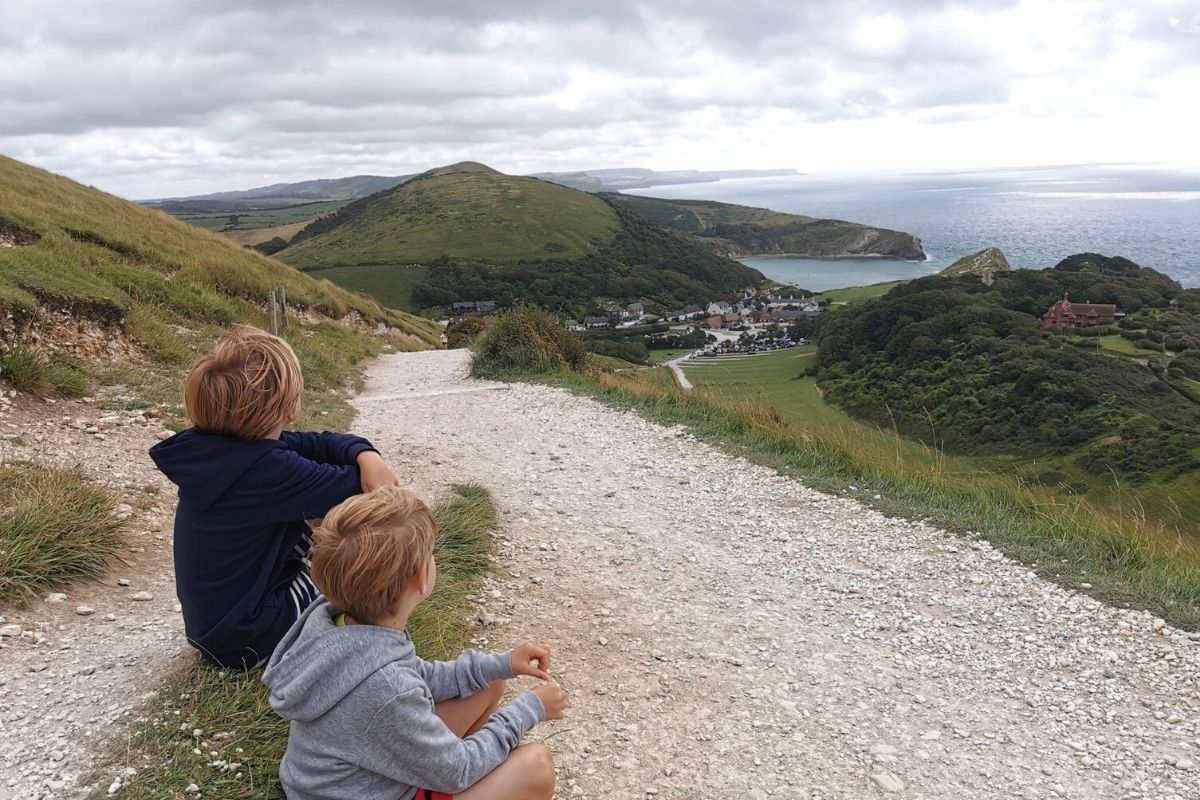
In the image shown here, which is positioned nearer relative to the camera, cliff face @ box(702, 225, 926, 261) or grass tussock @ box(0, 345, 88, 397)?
grass tussock @ box(0, 345, 88, 397)

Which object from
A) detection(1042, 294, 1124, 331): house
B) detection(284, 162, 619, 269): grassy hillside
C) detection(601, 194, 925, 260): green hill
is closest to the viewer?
detection(1042, 294, 1124, 331): house

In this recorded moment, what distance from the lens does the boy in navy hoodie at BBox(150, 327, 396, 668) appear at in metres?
2.71

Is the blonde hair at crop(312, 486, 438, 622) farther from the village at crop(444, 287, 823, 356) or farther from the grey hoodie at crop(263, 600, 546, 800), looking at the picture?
the village at crop(444, 287, 823, 356)

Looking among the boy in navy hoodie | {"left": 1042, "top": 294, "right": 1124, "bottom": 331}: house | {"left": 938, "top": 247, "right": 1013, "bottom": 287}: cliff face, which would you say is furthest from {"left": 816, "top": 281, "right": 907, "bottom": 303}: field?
the boy in navy hoodie

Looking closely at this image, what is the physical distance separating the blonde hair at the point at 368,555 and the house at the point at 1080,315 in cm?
6733

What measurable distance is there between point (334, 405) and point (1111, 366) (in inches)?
1953

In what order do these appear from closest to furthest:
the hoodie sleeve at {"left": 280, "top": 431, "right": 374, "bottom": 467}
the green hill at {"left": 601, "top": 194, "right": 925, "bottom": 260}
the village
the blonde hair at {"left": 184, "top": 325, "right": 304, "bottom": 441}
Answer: the blonde hair at {"left": 184, "top": 325, "right": 304, "bottom": 441} < the hoodie sleeve at {"left": 280, "top": 431, "right": 374, "bottom": 467} < the village < the green hill at {"left": 601, "top": 194, "right": 925, "bottom": 260}

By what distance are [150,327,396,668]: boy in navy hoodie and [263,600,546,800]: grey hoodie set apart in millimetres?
650

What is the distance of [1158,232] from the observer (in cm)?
15575

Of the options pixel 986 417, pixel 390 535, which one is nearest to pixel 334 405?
pixel 390 535

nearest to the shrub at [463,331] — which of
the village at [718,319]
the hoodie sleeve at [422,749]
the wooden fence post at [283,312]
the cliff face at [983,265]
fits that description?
the wooden fence post at [283,312]

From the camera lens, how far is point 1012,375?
46.9 meters

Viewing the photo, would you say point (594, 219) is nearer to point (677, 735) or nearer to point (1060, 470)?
point (1060, 470)

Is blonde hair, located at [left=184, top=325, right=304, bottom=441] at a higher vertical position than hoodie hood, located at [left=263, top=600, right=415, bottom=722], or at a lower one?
higher
